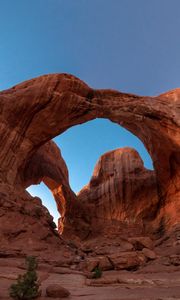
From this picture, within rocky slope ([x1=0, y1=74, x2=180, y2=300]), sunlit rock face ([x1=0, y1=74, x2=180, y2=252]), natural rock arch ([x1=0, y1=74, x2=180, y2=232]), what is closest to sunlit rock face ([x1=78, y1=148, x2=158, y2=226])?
rocky slope ([x1=0, y1=74, x2=180, y2=300])

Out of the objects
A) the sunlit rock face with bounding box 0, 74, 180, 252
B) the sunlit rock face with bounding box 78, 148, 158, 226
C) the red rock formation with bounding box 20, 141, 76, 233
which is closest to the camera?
the sunlit rock face with bounding box 0, 74, 180, 252

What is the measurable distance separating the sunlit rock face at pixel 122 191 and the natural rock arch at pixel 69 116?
5.86 m

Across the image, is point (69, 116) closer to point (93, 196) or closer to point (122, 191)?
point (122, 191)

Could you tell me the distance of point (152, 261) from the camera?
12078mm

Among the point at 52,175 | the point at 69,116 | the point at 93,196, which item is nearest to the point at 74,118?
the point at 69,116

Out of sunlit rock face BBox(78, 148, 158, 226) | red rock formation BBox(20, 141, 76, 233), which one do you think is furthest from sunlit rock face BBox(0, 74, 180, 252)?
sunlit rock face BBox(78, 148, 158, 226)

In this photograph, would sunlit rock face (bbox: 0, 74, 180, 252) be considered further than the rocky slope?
Yes

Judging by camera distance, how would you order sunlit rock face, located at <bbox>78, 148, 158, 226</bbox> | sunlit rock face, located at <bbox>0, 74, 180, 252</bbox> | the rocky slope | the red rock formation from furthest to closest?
sunlit rock face, located at <bbox>78, 148, 158, 226</bbox>, the red rock formation, sunlit rock face, located at <bbox>0, 74, 180, 252</bbox>, the rocky slope

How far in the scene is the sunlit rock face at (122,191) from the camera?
98.9 feet

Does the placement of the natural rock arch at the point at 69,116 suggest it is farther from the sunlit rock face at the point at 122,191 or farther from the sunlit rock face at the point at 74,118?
the sunlit rock face at the point at 122,191

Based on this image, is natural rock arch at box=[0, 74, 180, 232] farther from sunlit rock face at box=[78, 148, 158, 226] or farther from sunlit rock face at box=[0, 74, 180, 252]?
sunlit rock face at box=[78, 148, 158, 226]

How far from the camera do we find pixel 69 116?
22.5 meters

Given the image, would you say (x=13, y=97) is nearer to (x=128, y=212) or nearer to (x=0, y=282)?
(x=0, y=282)

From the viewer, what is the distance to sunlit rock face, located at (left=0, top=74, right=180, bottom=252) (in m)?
20.0
